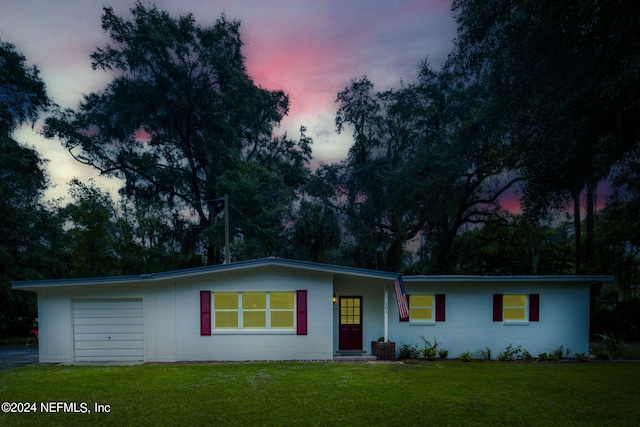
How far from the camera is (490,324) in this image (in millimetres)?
13555

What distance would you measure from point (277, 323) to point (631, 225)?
53.8ft

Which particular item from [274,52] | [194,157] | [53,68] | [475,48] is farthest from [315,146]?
[475,48]

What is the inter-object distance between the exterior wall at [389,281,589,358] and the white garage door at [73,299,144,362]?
837cm

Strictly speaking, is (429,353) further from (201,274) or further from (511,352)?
(201,274)

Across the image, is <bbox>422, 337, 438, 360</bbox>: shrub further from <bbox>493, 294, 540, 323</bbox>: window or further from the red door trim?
<bbox>493, 294, 540, 323</bbox>: window

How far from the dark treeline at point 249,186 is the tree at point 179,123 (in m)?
0.08

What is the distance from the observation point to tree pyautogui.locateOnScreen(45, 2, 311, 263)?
21516mm

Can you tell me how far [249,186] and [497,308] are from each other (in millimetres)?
13685

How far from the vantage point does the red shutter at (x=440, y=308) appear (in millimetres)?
13531

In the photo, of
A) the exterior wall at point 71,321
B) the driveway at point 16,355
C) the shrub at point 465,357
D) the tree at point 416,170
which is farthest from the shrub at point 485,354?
the driveway at point 16,355

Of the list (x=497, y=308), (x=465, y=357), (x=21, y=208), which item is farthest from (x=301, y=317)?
(x=21, y=208)

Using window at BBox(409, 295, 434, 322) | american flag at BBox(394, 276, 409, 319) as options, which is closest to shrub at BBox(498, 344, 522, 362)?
window at BBox(409, 295, 434, 322)

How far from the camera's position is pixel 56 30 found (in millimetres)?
16281

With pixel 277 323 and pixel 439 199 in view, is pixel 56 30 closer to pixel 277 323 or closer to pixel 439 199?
pixel 277 323
